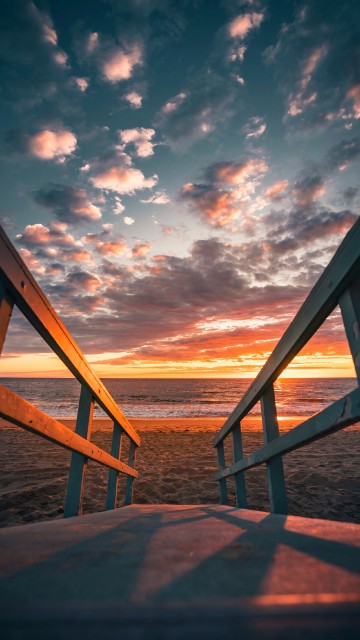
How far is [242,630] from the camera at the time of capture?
0.49m

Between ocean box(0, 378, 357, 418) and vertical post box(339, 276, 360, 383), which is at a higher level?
ocean box(0, 378, 357, 418)

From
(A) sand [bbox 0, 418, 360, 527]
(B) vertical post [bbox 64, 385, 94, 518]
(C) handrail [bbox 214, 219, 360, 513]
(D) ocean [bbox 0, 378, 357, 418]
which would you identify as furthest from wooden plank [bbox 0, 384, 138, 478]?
(D) ocean [bbox 0, 378, 357, 418]

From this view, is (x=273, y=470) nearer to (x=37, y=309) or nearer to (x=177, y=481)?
(x=37, y=309)

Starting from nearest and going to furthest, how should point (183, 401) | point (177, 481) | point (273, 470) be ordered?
1. point (273, 470)
2. point (177, 481)
3. point (183, 401)

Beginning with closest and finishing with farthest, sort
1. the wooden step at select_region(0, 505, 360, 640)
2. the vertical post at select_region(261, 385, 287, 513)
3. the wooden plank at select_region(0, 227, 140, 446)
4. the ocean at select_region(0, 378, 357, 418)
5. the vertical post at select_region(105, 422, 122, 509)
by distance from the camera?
1. the wooden step at select_region(0, 505, 360, 640)
2. the wooden plank at select_region(0, 227, 140, 446)
3. the vertical post at select_region(261, 385, 287, 513)
4. the vertical post at select_region(105, 422, 122, 509)
5. the ocean at select_region(0, 378, 357, 418)

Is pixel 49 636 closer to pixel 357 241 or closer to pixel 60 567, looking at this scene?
pixel 60 567

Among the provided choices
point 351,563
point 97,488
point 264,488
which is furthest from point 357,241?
point 97,488

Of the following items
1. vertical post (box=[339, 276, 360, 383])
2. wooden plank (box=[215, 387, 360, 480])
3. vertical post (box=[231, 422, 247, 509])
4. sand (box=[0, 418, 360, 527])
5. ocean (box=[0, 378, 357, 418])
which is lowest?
sand (box=[0, 418, 360, 527])

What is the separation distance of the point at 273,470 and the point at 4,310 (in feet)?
5.85

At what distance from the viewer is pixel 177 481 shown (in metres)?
5.52

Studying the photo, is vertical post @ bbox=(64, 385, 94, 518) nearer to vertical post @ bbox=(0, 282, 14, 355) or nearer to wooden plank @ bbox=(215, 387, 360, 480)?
vertical post @ bbox=(0, 282, 14, 355)

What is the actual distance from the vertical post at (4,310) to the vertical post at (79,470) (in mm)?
993

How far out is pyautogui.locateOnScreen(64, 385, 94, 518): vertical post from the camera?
193 cm

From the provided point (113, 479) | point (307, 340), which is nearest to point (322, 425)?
point (307, 340)
